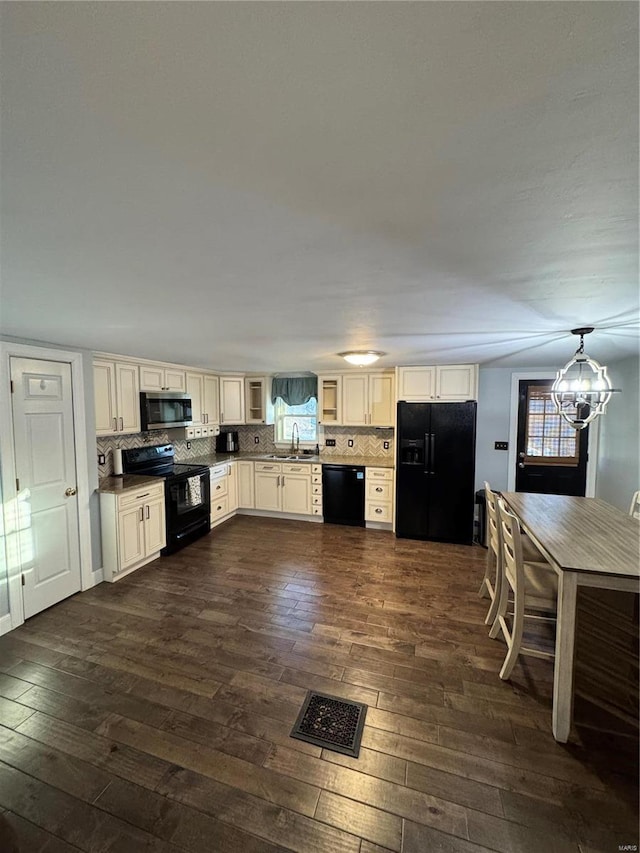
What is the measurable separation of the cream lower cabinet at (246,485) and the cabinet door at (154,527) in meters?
1.61

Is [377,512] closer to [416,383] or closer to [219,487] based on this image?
[416,383]

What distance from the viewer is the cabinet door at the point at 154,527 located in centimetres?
383

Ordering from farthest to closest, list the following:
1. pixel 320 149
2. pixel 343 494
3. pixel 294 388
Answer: pixel 294 388, pixel 343 494, pixel 320 149

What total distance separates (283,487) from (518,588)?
3.64 metres

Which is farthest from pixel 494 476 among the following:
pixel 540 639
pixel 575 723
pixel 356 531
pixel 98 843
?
pixel 98 843

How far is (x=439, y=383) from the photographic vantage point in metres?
4.45

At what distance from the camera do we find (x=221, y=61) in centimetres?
56

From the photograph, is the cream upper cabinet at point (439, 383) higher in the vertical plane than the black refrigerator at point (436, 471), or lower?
higher

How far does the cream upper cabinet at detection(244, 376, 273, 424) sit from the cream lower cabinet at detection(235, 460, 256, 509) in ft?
2.54

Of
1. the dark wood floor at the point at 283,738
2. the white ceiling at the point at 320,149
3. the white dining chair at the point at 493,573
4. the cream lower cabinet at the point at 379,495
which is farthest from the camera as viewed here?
the cream lower cabinet at the point at 379,495

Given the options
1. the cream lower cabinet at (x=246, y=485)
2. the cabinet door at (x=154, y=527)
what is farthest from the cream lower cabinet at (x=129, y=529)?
the cream lower cabinet at (x=246, y=485)

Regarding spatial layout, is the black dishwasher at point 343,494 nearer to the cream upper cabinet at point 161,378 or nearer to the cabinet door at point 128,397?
the cream upper cabinet at point 161,378

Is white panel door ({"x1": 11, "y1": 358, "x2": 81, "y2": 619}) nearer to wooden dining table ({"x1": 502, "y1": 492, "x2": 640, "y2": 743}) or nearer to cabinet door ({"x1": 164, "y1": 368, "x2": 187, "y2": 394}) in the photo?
cabinet door ({"x1": 164, "y1": 368, "x2": 187, "y2": 394})

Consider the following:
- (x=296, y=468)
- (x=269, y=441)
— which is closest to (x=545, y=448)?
(x=296, y=468)
